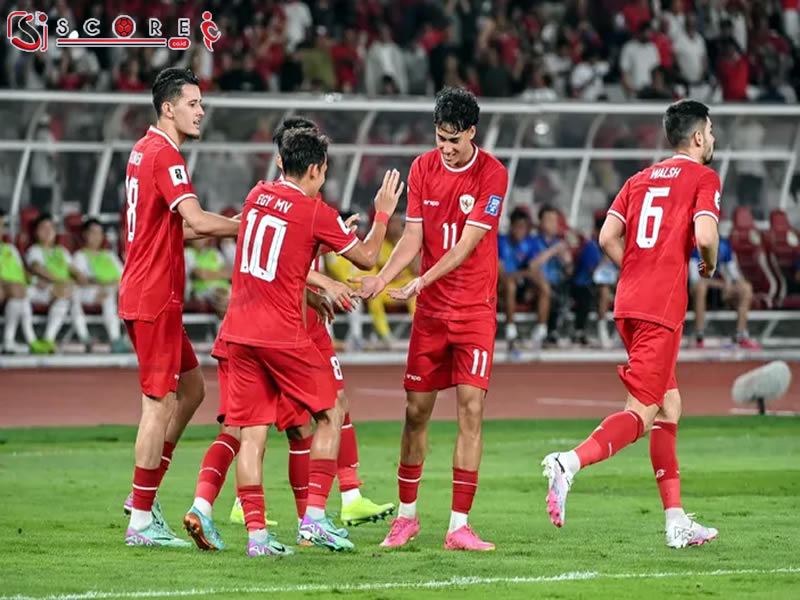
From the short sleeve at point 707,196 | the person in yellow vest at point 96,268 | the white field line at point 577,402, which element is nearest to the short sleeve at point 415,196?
the short sleeve at point 707,196

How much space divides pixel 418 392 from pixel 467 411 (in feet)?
1.21

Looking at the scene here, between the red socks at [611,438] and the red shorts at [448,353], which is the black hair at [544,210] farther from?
the red socks at [611,438]

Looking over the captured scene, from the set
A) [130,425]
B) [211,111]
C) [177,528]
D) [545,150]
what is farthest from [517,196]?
[177,528]

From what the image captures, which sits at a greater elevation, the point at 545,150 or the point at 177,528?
the point at 545,150

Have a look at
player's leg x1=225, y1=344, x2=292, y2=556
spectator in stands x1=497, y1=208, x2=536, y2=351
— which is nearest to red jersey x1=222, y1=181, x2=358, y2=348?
player's leg x1=225, y1=344, x2=292, y2=556

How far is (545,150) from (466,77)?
6.68 ft

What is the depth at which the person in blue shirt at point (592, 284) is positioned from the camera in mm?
25906

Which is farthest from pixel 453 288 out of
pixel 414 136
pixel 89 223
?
pixel 414 136

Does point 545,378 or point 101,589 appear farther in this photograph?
point 545,378

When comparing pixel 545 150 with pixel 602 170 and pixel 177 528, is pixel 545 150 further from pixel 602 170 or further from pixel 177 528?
pixel 177 528

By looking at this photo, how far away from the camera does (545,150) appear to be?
26.6 meters

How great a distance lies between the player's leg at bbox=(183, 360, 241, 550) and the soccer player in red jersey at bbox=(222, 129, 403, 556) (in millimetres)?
252

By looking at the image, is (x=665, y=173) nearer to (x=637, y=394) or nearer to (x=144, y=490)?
(x=637, y=394)

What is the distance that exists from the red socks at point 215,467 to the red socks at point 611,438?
76.3 inches
